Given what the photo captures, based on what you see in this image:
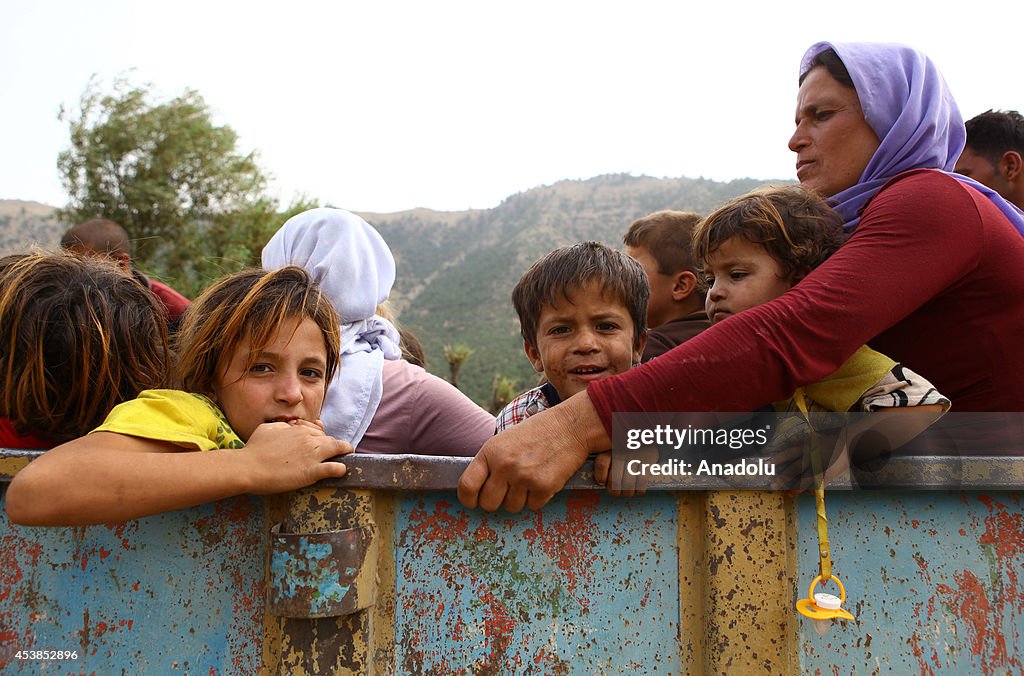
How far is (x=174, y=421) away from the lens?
1282mm

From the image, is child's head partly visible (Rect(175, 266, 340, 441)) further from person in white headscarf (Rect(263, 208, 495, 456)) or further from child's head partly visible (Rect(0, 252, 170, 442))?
person in white headscarf (Rect(263, 208, 495, 456))

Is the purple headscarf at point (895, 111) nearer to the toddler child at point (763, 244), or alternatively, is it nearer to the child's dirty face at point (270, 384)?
the toddler child at point (763, 244)

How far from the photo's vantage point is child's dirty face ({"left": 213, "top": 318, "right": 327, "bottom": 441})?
1493 millimetres

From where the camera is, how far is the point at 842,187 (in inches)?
78.0

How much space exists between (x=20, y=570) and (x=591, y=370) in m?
1.40

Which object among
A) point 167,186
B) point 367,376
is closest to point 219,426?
point 367,376

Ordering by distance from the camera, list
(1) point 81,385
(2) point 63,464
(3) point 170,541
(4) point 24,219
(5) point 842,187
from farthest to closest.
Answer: (4) point 24,219, (5) point 842,187, (1) point 81,385, (3) point 170,541, (2) point 63,464

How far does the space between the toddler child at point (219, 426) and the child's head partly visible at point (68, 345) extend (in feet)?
0.39

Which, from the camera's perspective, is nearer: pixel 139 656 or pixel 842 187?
pixel 139 656

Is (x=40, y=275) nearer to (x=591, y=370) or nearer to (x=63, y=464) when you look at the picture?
(x=63, y=464)

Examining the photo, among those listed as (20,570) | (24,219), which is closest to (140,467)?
(20,570)

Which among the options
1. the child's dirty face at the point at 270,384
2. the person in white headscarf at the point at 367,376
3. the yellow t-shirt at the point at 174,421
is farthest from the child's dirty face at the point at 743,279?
the yellow t-shirt at the point at 174,421

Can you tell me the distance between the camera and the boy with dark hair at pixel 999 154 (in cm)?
349

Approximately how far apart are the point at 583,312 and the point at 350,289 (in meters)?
0.71
